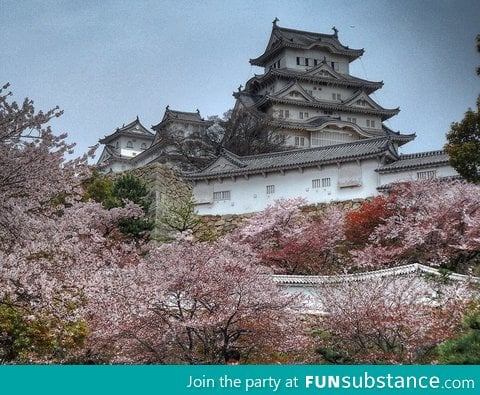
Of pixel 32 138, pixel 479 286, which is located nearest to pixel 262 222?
pixel 479 286

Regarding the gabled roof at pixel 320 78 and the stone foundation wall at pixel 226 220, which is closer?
the stone foundation wall at pixel 226 220

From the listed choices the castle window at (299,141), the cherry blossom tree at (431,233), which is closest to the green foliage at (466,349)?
the cherry blossom tree at (431,233)

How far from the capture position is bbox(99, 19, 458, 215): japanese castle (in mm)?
25500

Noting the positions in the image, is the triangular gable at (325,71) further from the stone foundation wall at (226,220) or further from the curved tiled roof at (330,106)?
the stone foundation wall at (226,220)

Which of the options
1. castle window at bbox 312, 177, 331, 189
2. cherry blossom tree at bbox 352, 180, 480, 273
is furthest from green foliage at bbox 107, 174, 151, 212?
cherry blossom tree at bbox 352, 180, 480, 273

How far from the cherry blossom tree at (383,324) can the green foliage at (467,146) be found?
11.6 feet

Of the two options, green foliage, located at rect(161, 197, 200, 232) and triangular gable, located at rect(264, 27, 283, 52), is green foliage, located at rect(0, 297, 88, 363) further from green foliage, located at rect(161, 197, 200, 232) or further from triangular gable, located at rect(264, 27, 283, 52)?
triangular gable, located at rect(264, 27, 283, 52)

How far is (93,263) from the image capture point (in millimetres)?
12086

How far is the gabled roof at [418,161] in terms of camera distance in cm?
2429

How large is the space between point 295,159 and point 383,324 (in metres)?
16.5

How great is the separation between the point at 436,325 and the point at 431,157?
15009 mm

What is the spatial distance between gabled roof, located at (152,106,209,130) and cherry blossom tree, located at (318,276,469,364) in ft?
106

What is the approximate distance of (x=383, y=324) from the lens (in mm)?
10562

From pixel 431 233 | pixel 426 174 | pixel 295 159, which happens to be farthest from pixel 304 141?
pixel 431 233
